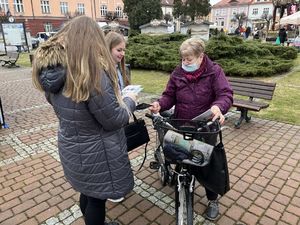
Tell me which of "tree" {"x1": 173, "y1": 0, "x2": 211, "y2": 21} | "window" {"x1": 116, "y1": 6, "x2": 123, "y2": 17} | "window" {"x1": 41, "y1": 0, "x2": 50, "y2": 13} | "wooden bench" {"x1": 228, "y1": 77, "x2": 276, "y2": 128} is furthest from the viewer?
"window" {"x1": 116, "y1": 6, "x2": 123, "y2": 17}

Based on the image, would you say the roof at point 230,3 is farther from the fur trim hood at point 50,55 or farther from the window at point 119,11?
the fur trim hood at point 50,55

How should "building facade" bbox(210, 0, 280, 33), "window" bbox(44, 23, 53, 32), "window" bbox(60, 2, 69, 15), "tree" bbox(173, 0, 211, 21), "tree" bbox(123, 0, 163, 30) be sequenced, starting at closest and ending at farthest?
"tree" bbox(123, 0, 163, 30)
"tree" bbox(173, 0, 211, 21)
"window" bbox(44, 23, 53, 32)
"window" bbox(60, 2, 69, 15)
"building facade" bbox(210, 0, 280, 33)

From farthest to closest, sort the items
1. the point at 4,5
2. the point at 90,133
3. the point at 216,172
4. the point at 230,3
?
1. the point at 230,3
2. the point at 4,5
3. the point at 216,172
4. the point at 90,133

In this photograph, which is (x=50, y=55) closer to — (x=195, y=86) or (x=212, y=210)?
(x=195, y=86)

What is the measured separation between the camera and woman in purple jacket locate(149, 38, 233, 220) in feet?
7.72

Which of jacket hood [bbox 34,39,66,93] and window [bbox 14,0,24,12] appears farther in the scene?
window [bbox 14,0,24,12]

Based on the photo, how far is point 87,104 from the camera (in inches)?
67.2

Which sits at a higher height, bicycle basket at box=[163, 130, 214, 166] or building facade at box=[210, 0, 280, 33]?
building facade at box=[210, 0, 280, 33]

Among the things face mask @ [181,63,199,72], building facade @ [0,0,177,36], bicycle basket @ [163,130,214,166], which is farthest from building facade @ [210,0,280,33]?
bicycle basket @ [163,130,214,166]

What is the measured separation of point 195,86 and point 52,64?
1303mm

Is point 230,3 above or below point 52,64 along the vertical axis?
above

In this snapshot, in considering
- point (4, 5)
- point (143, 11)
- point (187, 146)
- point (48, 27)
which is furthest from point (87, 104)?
point (48, 27)

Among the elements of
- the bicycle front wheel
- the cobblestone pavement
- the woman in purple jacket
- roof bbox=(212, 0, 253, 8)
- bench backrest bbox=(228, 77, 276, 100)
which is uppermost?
roof bbox=(212, 0, 253, 8)

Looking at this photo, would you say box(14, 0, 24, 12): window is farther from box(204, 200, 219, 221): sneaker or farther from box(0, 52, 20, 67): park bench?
box(204, 200, 219, 221): sneaker
